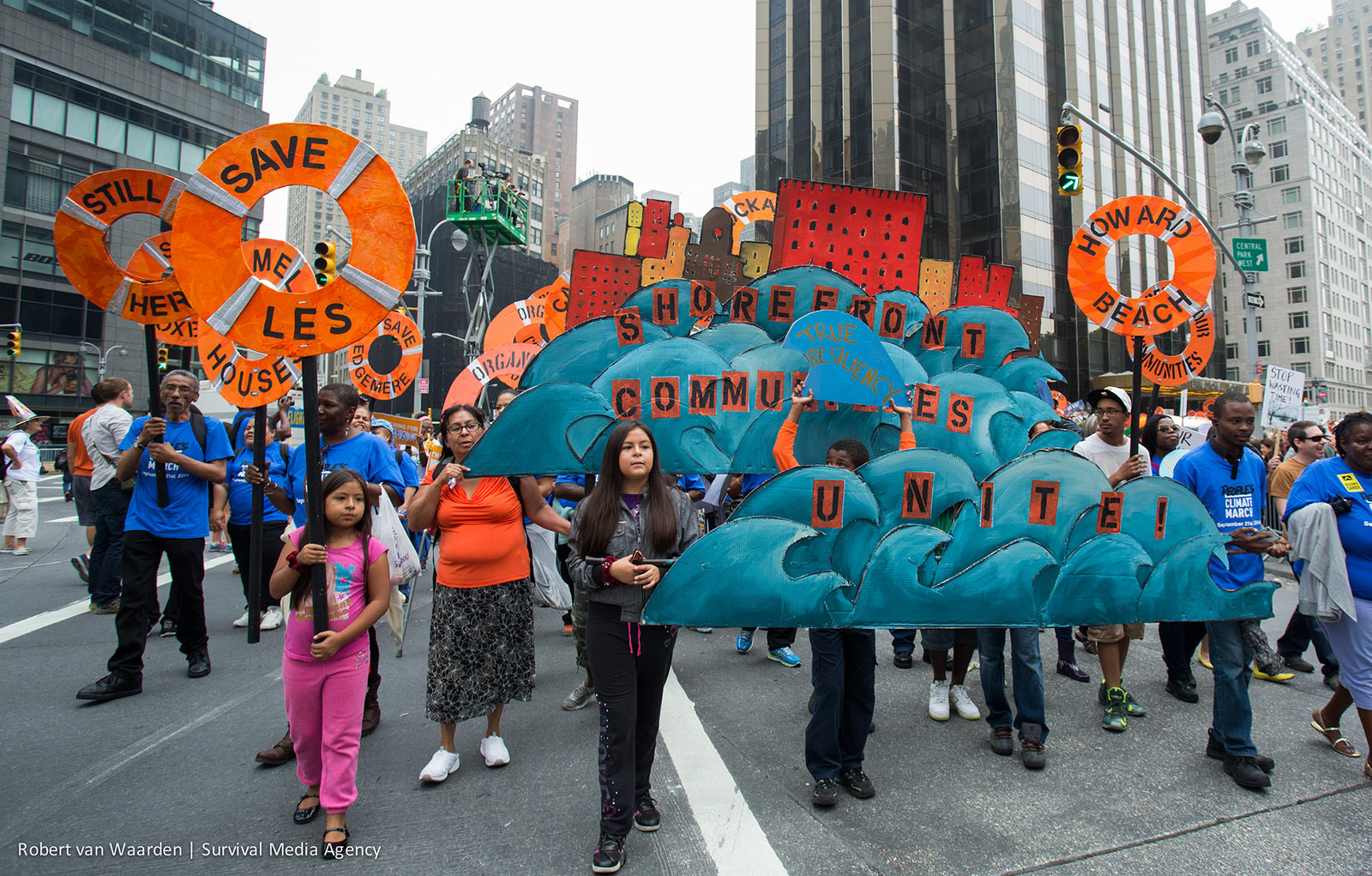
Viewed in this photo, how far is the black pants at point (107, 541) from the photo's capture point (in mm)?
6035

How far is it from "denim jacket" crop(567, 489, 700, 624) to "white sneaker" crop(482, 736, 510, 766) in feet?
4.05

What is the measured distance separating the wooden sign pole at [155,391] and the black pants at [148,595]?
308 mm

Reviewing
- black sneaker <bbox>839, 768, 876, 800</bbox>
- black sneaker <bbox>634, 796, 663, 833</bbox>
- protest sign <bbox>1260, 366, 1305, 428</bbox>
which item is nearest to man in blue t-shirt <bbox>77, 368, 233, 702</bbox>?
black sneaker <bbox>634, 796, 663, 833</bbox>

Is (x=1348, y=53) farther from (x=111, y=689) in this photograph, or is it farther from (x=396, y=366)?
(x=111, y=689)

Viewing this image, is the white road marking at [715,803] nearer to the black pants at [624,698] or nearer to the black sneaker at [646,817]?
the black sneaker at [646,817]

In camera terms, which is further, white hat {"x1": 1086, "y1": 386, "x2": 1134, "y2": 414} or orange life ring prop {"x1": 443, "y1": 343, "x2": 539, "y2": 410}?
orange life ring prop {"x1": 443, "y1": 343, "x2": 539, "y2": 410}

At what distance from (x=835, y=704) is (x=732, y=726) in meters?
1.07

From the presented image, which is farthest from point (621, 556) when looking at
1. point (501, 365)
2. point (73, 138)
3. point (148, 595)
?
point (73, 138)

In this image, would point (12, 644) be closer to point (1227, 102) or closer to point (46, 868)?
point (46, 868)

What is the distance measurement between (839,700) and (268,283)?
3.26 meters

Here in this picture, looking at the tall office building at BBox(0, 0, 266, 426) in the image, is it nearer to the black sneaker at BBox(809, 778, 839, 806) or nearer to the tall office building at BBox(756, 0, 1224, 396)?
the tall office building at BBox(756, 0, 1224, 396)

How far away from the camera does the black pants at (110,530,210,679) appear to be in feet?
A: 14.6

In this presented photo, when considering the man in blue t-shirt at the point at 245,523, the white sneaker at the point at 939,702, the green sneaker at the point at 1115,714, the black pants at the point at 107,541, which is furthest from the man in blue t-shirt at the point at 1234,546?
the black pants at the point at 107,541

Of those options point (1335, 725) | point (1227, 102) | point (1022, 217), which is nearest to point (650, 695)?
point (1335, 725)
